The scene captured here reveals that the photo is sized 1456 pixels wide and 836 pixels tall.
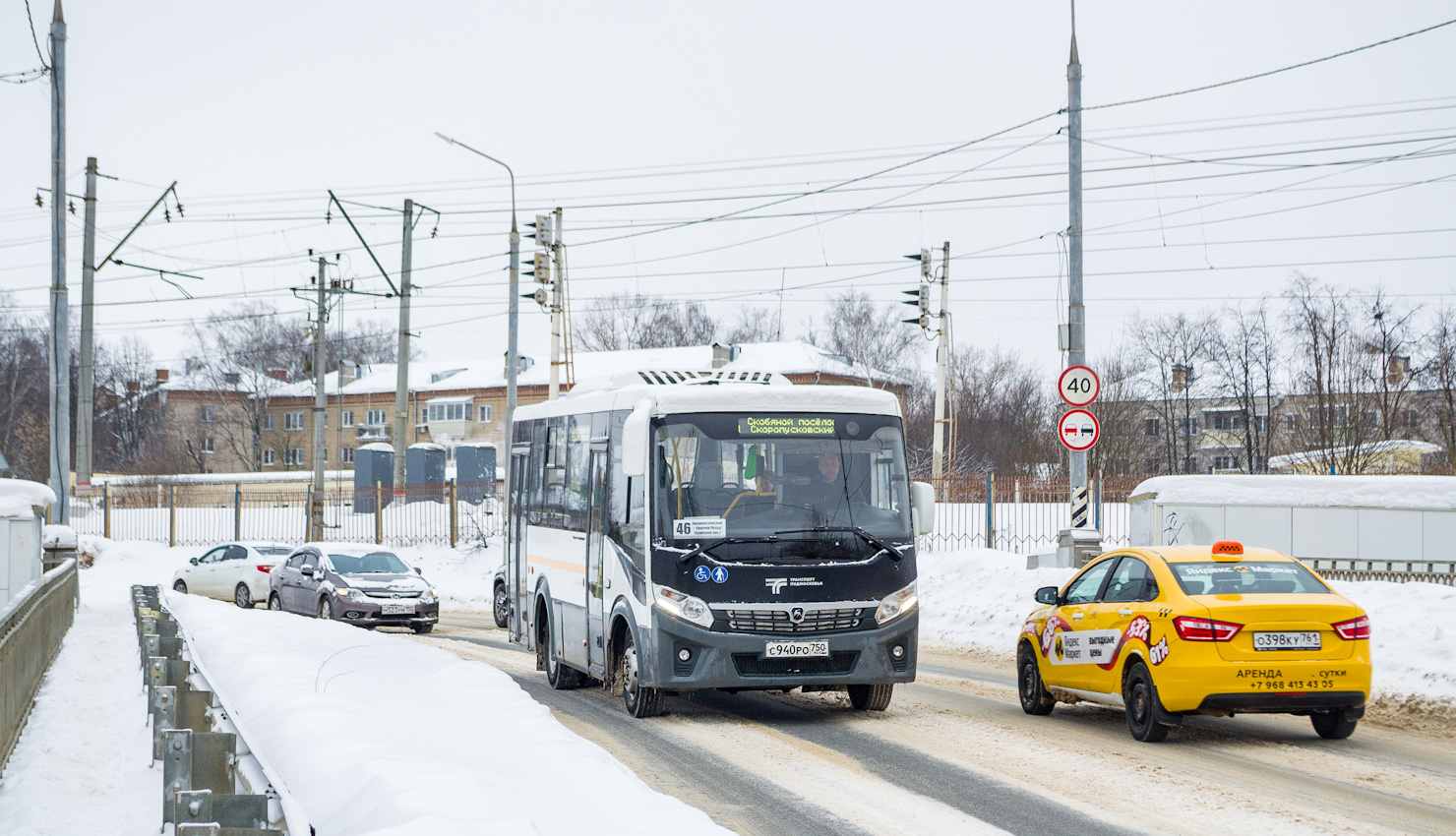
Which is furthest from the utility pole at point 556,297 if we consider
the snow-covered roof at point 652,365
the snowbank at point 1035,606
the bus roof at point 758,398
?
the snow-covered roof at point 652,365

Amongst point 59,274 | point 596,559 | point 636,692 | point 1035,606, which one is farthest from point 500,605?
point 59,274

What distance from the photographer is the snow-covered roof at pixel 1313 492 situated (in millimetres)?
20938

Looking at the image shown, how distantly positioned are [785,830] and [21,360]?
3706 inches

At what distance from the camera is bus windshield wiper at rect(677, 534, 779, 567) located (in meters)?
11.3

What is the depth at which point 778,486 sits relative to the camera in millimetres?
11711

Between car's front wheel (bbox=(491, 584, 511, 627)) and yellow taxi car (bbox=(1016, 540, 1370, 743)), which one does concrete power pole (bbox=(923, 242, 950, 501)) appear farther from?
yellow taxi car (bbox=(1016, 540, 1370, 743))

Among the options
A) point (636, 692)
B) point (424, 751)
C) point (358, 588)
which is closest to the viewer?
point (424, 751)

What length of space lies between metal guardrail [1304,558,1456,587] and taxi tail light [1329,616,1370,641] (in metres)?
10.4

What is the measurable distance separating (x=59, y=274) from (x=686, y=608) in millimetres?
20796

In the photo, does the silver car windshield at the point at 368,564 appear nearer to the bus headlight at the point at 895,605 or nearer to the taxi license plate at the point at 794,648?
the taxi license plate at the point at 794,648

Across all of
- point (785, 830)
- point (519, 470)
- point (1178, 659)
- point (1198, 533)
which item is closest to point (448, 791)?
point (785, 830)

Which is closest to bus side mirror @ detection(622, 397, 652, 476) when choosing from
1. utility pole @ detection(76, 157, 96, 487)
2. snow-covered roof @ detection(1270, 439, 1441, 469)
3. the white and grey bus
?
the white and grey bus

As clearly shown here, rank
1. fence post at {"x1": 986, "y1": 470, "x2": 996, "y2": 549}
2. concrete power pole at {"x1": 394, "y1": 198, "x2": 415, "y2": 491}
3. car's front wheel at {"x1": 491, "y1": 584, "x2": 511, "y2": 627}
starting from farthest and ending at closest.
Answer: concrete power pole at {"x1": 394, "y1": 198, "x2": 415, "y2": 491} < fence post at {"x1": 986, "y1": 470, "x2": 996, "y2": 549} < car's front wheel at {"x1": 491, "y1": 584, "x2": 511, "y2": 627}

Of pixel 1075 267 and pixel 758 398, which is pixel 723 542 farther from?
pixel 1075 267
